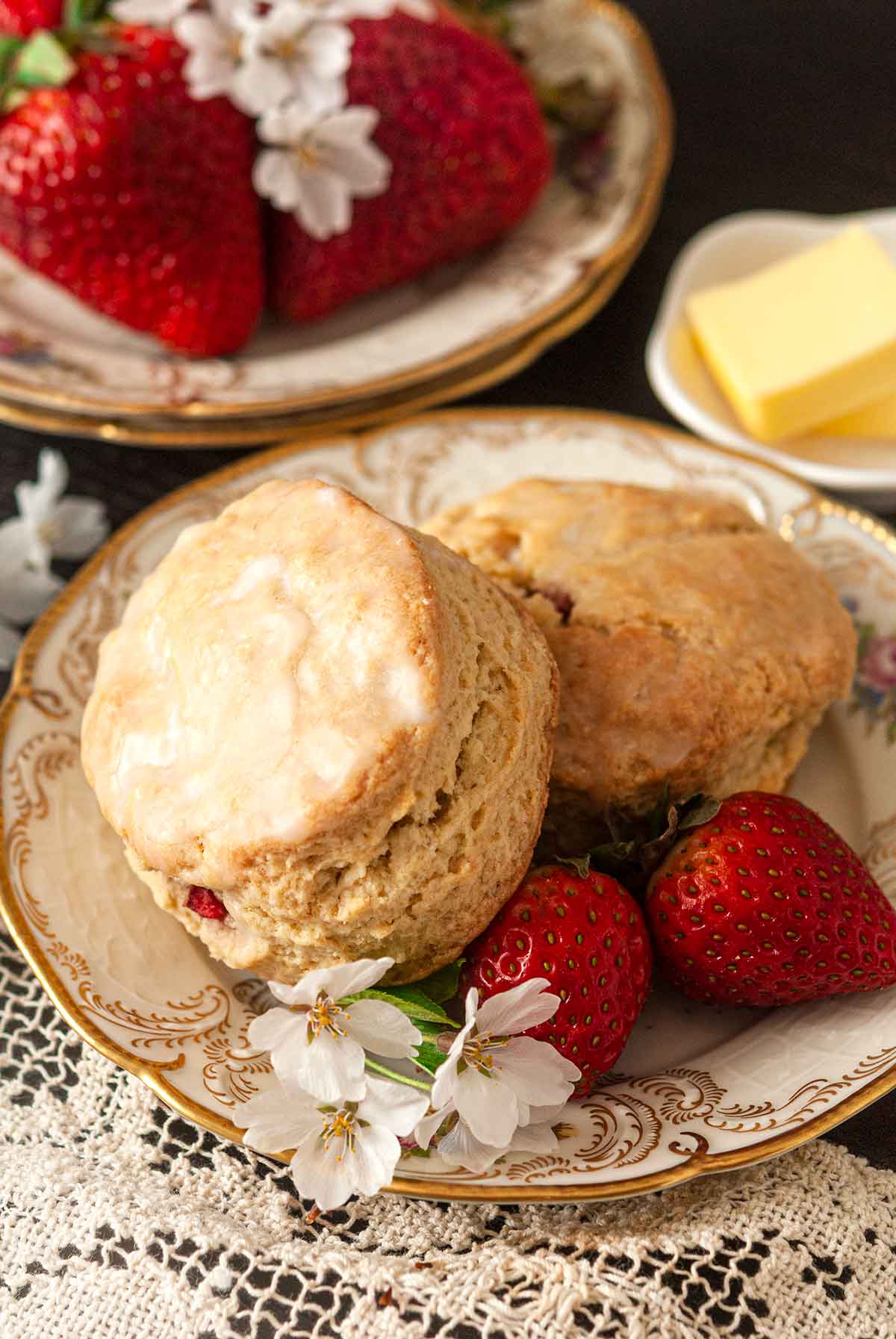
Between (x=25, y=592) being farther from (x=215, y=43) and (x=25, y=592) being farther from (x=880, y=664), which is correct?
(x=880, y=664)

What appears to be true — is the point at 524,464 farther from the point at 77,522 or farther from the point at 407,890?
the point at 407,890

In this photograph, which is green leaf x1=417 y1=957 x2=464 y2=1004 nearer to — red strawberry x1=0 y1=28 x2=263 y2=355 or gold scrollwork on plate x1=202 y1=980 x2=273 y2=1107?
gold scrollwork on plate x1=202 y1=980 x2=273 y2=1107

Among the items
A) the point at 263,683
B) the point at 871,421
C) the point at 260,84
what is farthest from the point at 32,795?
the point at 871,421

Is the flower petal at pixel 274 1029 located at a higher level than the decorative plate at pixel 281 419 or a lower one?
lower

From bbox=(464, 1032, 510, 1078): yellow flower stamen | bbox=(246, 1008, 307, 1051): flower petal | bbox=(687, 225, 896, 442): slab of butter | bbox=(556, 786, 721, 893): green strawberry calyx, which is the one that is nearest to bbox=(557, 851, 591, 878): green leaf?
bbox=(556, 786, 721, 893): green strawberry calyx

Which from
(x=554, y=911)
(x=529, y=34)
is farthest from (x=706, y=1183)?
(x=529, y=34)

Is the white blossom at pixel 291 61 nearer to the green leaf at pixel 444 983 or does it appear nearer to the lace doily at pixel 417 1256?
the green leaf at pixel 444 983

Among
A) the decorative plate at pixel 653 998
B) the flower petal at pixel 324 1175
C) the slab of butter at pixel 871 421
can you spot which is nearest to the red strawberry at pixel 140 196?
the decorative plate at pixel 653 998
